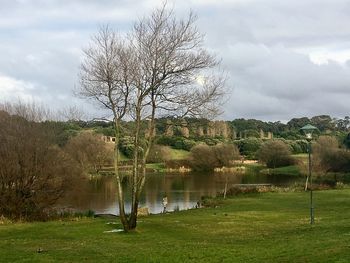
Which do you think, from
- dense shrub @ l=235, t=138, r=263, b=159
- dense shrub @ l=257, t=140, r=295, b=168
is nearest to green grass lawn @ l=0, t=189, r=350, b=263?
dense shrub @ l=257, t=140, r=295, b=168

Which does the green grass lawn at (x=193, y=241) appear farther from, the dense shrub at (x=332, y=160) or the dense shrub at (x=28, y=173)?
the dense shrub at (x=332, y=160)

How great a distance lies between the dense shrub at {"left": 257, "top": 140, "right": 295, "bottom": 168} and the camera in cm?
11444

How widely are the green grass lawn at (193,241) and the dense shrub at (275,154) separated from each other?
83967mm

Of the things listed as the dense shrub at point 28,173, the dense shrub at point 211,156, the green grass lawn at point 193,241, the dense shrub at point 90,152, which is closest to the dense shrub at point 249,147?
the dense shrub at point 211,156

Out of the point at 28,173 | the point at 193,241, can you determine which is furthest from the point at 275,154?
the point at 193,241

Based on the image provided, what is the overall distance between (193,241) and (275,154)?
9856cm

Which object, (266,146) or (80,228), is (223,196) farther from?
(266,146)

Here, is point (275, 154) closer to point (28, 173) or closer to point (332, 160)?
point (332, 160)

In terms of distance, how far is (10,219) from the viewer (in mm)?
29297

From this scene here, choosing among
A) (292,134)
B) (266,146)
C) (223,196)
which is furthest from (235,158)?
(292,134)

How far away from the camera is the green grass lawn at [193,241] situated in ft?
43.5

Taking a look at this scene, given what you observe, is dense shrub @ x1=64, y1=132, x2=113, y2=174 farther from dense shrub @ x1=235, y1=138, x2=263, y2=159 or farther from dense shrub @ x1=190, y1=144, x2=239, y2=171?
dense shrub @ x1=235, y1=138, x2=263, y2=159

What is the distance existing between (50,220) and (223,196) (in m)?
22.6

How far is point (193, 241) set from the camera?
18.9 metres
